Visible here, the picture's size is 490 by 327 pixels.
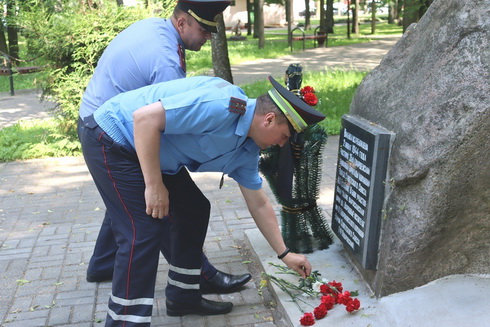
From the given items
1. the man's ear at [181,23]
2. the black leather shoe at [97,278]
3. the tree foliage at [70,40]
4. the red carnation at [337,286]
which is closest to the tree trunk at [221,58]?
the tree foliage at [70,40]

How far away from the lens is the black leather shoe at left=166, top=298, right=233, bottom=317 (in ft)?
11.5

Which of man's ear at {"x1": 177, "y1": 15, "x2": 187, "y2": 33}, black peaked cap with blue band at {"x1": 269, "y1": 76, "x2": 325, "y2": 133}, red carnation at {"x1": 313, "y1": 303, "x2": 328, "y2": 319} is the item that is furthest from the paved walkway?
man's ear at {"x1": 177, "y1": 15, "x2": 187, "y2": 33}

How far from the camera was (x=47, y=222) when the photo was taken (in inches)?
207

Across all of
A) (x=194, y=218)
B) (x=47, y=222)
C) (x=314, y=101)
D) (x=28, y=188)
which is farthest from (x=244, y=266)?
(x=28, y=188)

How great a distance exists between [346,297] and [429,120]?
3.38 feet

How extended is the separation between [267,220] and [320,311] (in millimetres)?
578

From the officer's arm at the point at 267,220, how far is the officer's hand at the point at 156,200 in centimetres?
59

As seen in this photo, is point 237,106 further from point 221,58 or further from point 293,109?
point 221,58

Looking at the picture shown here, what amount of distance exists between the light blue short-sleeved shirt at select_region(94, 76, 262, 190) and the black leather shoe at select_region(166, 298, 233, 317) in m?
0.88

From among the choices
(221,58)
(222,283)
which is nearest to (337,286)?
(222,283)

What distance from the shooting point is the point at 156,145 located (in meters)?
2.66

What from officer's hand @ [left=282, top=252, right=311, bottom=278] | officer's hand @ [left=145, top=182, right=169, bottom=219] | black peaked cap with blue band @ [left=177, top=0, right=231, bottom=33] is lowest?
officer's hand @ [left=282, top=252, right=311, bottom=278]

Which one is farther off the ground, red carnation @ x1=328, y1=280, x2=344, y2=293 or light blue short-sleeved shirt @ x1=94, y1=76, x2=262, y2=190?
light blue short-sleeved shirt @ x1=94, y1=76, x2=262, y2=190

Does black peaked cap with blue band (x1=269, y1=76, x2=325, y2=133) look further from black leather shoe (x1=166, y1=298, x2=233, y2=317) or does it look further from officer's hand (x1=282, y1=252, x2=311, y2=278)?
black leather shoe (x1=166, y1=298, x2=233, y2=317)
